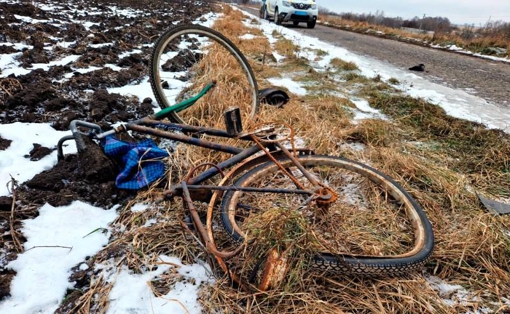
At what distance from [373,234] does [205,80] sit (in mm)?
2892

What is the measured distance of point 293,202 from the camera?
2.11 metres

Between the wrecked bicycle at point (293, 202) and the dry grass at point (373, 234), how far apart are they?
0.03m

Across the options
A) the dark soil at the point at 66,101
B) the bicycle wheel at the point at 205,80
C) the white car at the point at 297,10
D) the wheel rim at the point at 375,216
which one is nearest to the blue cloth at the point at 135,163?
the dark soil at the point at 66,101

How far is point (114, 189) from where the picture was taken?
7.13 ft

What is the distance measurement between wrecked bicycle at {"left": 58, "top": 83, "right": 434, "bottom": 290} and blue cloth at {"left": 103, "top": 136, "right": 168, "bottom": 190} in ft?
0.39

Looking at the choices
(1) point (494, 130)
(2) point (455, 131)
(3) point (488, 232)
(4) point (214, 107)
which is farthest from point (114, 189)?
(1) point (494, 130)

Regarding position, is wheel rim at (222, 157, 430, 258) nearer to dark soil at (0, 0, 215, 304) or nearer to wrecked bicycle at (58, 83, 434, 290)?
wrecked bicycle at (58, 83, 434, 290)

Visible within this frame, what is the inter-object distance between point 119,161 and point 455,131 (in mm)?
3419

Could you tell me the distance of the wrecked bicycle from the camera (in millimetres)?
1392

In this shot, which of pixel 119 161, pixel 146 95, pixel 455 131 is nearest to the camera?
pixel 119 161

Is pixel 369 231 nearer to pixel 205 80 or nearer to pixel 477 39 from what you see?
pixel 205 80

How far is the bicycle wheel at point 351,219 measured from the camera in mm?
1406

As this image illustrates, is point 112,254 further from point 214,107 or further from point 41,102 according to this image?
point 41,102

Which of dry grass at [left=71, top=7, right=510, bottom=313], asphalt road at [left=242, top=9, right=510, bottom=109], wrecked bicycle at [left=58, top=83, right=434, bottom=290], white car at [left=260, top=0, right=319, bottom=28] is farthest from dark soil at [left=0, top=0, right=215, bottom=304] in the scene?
white car at [left=260, top=0, right=319, bottom=28]
